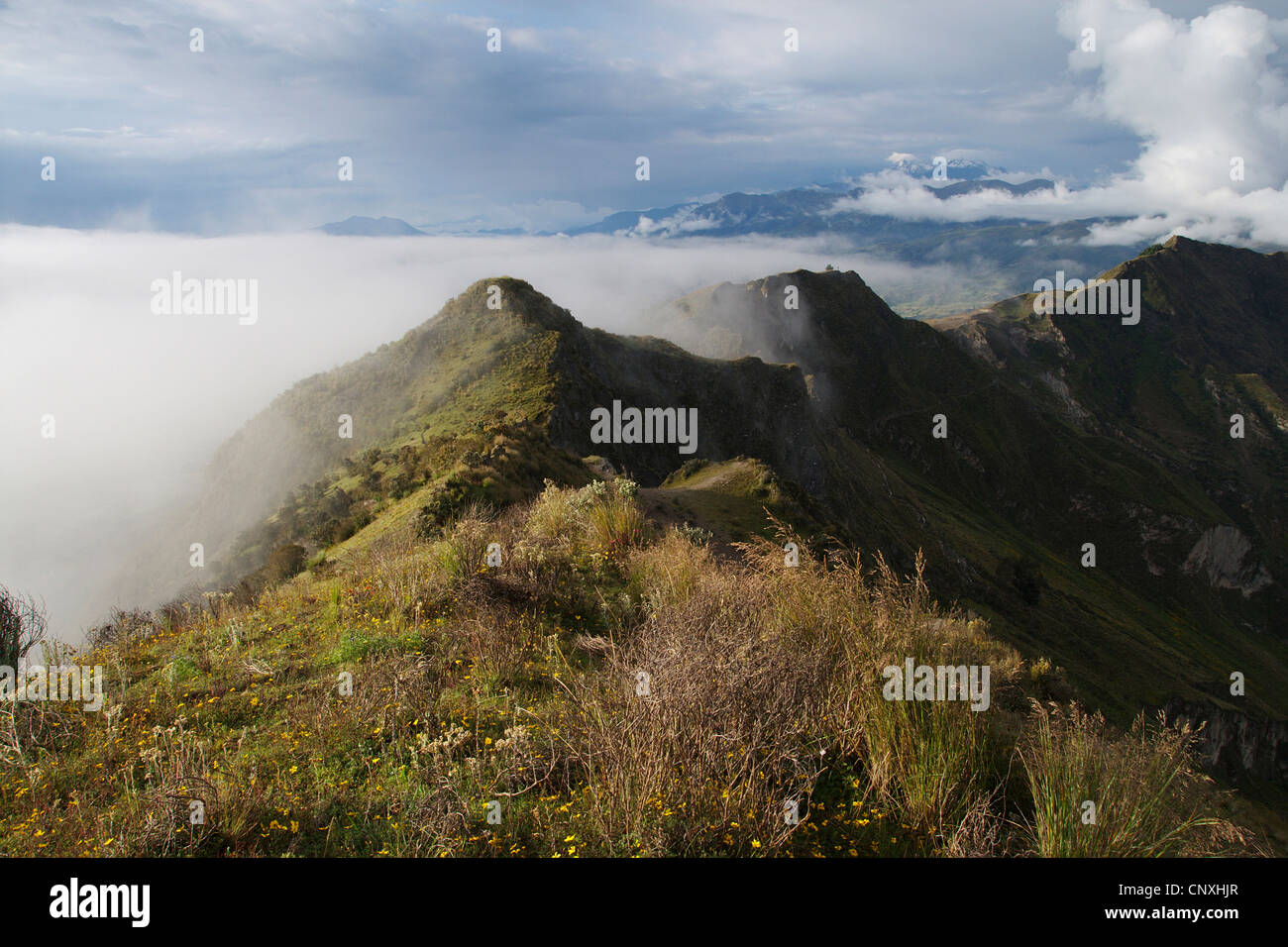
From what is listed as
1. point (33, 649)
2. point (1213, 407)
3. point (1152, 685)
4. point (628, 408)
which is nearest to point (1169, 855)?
point (33, 649)

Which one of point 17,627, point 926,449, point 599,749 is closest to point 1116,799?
point 599,749

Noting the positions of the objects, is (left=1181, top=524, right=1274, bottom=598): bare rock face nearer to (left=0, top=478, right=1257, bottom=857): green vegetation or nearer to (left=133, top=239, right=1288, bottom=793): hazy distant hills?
(left=133, top=239, right=1288, bottom=793): hazy distant hills

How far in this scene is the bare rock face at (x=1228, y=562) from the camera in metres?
101

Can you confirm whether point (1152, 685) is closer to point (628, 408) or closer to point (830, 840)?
point (628, 408)

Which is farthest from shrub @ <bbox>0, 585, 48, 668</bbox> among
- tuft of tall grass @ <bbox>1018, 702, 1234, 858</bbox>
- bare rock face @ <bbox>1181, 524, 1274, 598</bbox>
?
bare rock face @ <bbox>1181, 524, 1274, 598</bbox>

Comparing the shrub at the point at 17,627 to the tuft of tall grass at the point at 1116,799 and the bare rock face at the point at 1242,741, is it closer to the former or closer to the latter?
the tuft of tall grass at the point at 1116,799

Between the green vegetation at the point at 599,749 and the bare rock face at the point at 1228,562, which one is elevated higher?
the green vegetation at the point at 599,749

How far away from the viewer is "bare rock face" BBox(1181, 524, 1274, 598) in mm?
100625

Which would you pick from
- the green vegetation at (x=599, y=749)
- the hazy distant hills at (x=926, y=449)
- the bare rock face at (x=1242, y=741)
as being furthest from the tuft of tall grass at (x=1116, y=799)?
the bare rock face at (x=1242, y=741)

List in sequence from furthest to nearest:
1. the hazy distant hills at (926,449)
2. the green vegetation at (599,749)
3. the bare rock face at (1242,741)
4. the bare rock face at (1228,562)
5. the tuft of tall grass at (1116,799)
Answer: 1. the bare rock face at (1228,562)
2. the bare rock face at (1242,741)
3. the hazy distant hills at (926,449)
4. the green vegetation at (599,749)
5. the tuft of tall grass at (1116,799)

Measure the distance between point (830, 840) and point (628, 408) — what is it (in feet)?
149

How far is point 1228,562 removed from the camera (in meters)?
106

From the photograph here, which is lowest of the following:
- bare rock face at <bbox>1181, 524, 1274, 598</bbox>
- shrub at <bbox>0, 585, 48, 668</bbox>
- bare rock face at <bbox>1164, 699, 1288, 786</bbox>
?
bare rock face at <bbox>1164, 699, 1288, 786</bbox>

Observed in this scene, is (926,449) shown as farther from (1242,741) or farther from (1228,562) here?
(1242,741)
